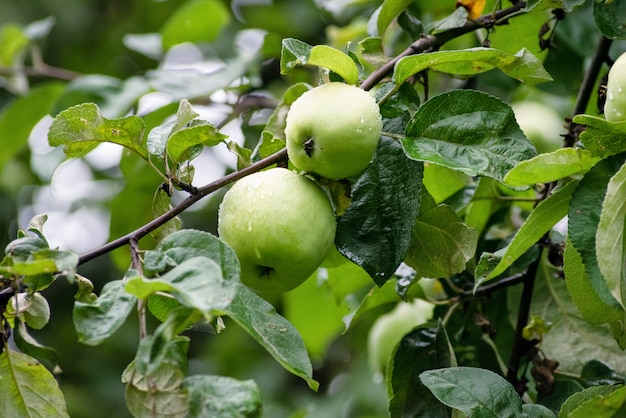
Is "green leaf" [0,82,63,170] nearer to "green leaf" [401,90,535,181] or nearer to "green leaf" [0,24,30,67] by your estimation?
"green leaf" [0,24,30,67]

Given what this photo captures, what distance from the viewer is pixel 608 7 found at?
0.88 meters

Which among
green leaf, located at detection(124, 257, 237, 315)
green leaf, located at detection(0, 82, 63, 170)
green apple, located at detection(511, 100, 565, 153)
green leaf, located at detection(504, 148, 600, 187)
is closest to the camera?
green leaf, located at detection(124, 257, 237, 315)

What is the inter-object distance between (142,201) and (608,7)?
1141 millimetres

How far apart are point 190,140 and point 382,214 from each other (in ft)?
0.70

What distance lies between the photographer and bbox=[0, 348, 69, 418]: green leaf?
78 centimetres

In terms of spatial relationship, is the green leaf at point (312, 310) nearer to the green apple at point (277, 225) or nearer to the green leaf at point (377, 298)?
the green leaf at point (377, 298)

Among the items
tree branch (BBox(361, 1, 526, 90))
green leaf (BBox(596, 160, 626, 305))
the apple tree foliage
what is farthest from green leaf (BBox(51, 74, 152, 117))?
green leaf (BBox(596, 160, 626, 305))

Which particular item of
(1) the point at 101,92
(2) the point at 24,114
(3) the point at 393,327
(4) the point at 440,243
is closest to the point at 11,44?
(2) the point at 24,114

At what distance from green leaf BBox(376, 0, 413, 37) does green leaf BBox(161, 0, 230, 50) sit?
2.70 ft

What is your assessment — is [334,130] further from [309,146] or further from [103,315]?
[103,315]

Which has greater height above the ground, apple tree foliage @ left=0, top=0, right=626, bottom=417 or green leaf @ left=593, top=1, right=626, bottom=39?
green leaf @ left=593, top=1, right=626, bottom=39

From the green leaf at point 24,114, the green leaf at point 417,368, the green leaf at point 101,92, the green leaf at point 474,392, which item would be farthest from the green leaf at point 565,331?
the green leaf at point 24,114

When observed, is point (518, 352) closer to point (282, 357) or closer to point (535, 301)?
point (535, 301)

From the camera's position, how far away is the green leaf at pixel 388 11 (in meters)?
1.03
